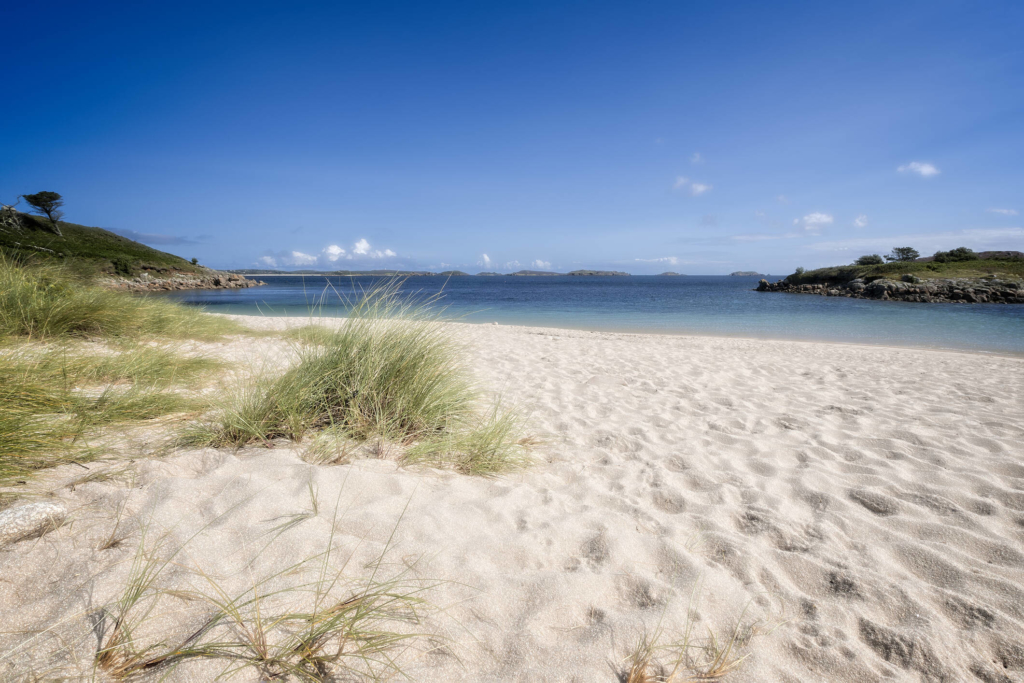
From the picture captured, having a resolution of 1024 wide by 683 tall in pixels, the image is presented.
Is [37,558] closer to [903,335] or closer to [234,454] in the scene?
[234,454]

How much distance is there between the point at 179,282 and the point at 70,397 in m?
49.0

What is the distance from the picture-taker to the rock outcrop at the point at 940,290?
25.1m

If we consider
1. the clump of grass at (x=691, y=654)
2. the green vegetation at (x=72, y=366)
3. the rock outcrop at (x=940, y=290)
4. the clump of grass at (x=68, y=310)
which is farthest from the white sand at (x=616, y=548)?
the rock outcrop at (x=940, y=290)

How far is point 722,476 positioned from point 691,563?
1.10 m

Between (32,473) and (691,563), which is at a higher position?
(32,473)

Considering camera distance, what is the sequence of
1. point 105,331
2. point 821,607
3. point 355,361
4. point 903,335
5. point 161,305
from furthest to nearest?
1. point 903,335
2. point 161,305
3. point 105,331
4. point 355,361
5. point 821,607

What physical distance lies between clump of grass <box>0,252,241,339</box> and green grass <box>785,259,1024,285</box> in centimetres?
4292

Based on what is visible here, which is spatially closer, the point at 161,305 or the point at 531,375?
the point at 531,375

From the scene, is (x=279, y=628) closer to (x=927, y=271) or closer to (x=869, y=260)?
(x=927, y=271)

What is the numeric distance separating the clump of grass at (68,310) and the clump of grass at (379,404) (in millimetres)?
3188

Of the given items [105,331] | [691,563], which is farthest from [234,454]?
[105,331]

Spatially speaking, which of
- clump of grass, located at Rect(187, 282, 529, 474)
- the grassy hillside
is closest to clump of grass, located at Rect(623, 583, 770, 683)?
clump of grass, located at Rect(187, 282, 529, 474)

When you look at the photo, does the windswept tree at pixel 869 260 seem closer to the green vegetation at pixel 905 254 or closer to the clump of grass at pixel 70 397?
the green vegetation at pixel 905 254

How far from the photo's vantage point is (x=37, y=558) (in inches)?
54.7
